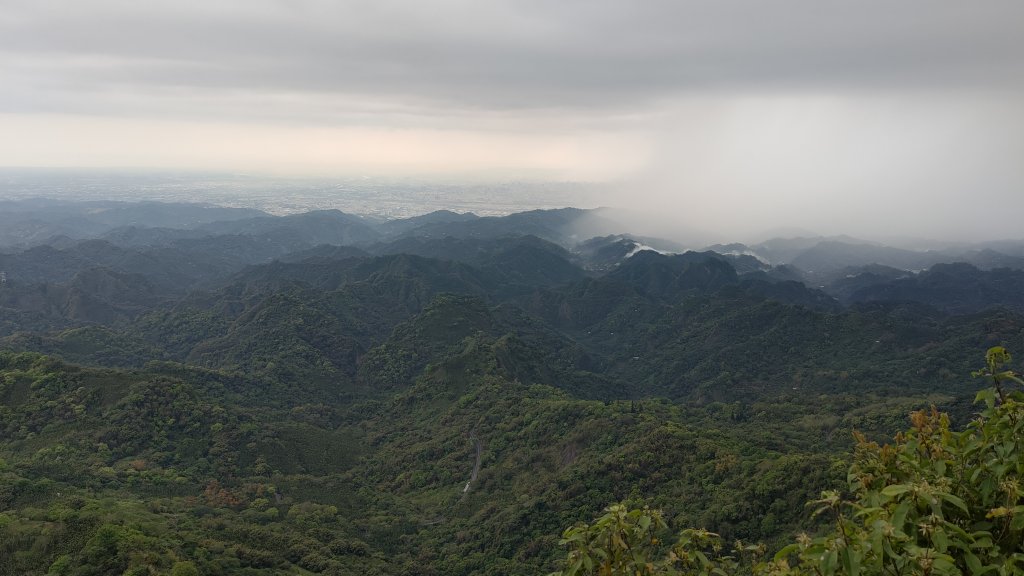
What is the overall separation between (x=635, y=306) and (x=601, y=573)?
18953 centimetres

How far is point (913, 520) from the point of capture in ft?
18.7

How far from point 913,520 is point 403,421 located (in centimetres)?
9963

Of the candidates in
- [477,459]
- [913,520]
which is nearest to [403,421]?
[477,459]

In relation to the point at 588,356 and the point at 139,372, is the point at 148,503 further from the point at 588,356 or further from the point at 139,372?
the point at 588,356

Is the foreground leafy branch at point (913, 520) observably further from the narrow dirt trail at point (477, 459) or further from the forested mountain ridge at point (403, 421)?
the narrow dirt trail at point (477, 459)

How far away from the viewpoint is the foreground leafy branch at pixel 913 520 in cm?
533

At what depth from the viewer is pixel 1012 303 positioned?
Answer: 188 m

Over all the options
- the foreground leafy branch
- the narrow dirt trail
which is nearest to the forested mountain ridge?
the narrow dirt trail

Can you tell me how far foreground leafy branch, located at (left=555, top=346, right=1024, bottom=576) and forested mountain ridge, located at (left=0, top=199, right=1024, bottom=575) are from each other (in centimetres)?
100

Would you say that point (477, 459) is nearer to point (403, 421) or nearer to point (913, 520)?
point (403, 421)

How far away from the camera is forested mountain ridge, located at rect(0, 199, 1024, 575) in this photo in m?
46.8

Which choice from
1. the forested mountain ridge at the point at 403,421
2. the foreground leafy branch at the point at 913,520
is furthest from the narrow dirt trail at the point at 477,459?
the foreground leafy branch at the point at 913,520

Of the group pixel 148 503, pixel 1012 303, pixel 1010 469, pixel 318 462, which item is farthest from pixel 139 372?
pixel 1012 303

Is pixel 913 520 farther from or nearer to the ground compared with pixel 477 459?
farther from the ground
